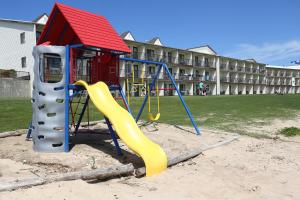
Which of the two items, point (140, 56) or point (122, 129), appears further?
point (140, 56)

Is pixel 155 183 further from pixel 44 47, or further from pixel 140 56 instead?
pixel 140 56

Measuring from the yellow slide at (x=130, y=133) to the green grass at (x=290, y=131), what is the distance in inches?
243

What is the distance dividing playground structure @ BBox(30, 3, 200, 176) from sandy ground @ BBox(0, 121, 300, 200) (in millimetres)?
468

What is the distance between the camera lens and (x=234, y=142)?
9367mm

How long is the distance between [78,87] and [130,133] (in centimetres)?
202

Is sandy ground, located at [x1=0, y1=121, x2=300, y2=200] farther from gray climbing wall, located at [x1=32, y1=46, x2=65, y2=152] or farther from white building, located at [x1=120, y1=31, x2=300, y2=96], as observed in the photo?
white building, located at [x1=120, y1=31, x2=300, y2=96]

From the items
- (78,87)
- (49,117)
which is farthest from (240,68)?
(49,117)

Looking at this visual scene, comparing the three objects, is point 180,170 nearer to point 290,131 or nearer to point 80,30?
point 80,30

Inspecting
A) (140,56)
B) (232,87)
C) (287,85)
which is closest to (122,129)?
(140,56)

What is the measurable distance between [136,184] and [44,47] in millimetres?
4289

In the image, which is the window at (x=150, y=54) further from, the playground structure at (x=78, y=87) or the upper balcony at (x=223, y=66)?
the playground structure at (x=78, y=87)

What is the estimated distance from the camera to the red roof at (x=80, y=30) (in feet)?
26.6

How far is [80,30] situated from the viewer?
26.6 ft

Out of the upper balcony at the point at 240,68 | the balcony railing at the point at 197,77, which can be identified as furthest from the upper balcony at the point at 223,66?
the balcony railing at the point at 197,77
